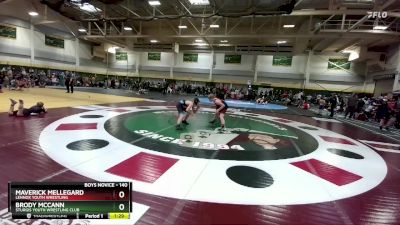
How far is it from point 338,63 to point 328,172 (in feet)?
85.3

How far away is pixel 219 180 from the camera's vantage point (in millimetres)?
3264

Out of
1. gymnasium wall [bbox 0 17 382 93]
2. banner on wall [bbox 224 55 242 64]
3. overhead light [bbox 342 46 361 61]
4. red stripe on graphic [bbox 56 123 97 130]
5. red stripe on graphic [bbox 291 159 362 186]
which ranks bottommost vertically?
red stripe on graphic [bbox 291 159 362 186]

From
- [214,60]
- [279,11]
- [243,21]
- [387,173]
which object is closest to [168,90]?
[214,60]

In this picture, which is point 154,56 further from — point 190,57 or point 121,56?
point 121,56

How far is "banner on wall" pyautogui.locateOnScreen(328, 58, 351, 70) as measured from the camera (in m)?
25.0

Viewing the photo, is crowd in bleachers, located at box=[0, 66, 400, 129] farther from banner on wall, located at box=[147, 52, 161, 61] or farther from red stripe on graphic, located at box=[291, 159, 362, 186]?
red stripe on graphic, located at box=[291, 159, 362, 186]

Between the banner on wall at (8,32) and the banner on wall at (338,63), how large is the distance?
3276 cm

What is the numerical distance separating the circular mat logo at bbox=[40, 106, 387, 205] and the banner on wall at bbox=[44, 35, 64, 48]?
947 inches

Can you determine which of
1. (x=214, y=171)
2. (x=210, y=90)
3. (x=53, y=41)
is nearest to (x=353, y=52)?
(x=210, y=90)

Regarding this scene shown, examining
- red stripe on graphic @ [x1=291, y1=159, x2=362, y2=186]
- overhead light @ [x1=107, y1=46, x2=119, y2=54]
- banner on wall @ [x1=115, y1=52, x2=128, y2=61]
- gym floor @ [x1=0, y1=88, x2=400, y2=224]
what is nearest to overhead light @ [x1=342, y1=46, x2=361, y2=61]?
gym floor @ [x1=0, y1=88, x2=400, y2=224]

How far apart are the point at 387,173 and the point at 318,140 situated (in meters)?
2.26

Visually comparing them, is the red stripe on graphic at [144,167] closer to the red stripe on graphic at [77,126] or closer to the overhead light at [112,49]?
the red stripe on graphic at [77,126]

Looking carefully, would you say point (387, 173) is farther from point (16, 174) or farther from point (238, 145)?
point (16, 174)

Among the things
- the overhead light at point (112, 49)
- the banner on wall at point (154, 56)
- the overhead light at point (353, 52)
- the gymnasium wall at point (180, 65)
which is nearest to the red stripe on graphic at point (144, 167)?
the gymnasium wall at point (180, 65)
